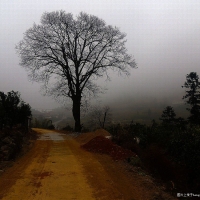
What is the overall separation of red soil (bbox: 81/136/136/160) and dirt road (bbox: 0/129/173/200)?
4.32 ft

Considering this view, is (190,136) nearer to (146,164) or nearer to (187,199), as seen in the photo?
(146,164)

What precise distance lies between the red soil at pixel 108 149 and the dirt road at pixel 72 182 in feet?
4.32

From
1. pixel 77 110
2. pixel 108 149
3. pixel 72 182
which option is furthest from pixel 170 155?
pixel 77 110

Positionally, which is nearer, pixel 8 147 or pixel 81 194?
pixel 81 194

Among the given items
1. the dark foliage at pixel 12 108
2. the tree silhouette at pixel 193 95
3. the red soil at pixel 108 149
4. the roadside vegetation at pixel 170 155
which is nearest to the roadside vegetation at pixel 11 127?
the dark foliage at pixel 12 108

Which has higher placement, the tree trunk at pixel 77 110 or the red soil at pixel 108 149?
the tree trunk at pixel 77 110

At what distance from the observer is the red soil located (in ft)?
32.8

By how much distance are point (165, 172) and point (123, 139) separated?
14.4 feet

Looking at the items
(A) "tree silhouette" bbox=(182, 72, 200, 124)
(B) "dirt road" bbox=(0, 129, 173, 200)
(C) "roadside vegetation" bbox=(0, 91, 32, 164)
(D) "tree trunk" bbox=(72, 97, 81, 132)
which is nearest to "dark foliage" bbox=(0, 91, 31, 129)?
(C) "roadside vegetation" bbox=(0, 91, 32, 164)

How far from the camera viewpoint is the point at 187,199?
19.9 ft

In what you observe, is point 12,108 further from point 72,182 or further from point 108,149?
point 72,182

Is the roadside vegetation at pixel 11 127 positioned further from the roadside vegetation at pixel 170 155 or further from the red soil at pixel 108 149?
the roadside vegetation at pixel 170 155

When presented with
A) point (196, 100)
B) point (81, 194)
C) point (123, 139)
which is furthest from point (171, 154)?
point (196, 100)

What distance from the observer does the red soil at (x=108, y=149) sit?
9.99 metres
